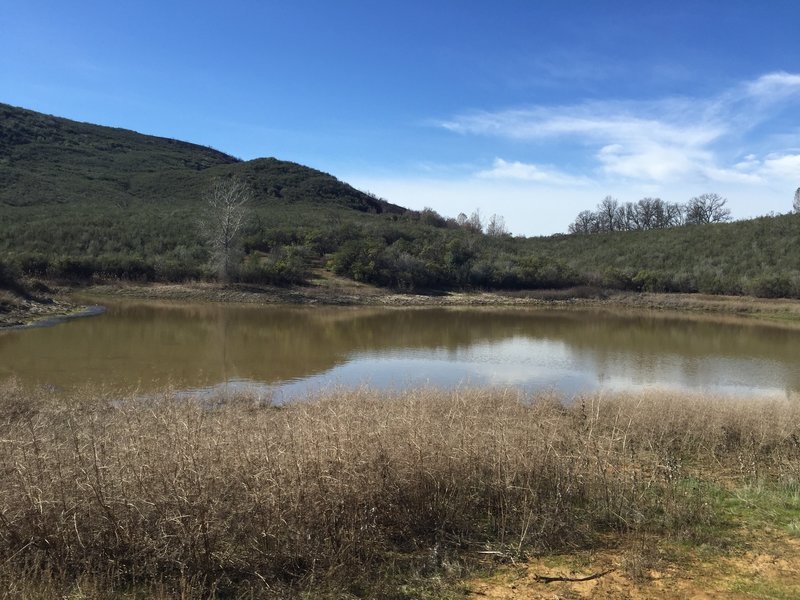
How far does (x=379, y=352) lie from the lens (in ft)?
76.8

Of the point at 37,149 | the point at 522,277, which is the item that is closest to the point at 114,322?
the point at 522,277

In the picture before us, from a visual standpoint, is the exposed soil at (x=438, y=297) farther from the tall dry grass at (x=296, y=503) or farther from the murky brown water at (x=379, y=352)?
the tall dry grass at (x=296, y=503)

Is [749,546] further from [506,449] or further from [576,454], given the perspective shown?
[506,449]

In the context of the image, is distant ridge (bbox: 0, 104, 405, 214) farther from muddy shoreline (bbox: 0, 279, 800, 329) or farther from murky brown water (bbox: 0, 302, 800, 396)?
murky brown water (bbox: 0, 302, 800, 396)

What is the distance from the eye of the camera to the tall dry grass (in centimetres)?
411

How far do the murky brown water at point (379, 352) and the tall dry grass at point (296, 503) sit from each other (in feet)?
27.1

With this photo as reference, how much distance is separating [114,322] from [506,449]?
1048 inches

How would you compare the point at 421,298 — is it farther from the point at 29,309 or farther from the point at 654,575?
the point at 654,575

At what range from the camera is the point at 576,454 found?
6.16m

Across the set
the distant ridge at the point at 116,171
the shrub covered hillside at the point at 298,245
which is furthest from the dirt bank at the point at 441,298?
the distant ridge at the point at 116,171

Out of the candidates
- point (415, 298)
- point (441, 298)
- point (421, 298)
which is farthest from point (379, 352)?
point (441, 298)

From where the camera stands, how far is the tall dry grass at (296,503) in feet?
13.5

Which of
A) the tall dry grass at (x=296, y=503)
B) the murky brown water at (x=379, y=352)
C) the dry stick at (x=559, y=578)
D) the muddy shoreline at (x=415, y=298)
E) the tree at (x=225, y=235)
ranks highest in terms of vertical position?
the tree at (x=225, y=235)

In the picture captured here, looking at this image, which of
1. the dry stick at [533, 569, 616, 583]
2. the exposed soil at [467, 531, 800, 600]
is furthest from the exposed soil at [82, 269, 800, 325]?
the dry stick at [533, 569, 616, 583]
